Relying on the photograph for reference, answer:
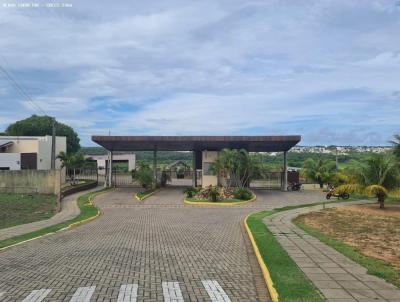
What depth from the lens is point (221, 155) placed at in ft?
130

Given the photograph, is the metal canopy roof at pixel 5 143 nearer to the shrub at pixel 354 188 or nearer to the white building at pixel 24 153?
the white building at pixel 24 153

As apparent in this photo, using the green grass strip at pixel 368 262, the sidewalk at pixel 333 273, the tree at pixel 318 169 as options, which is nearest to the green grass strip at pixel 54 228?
the sidewalk at pixel 333 273

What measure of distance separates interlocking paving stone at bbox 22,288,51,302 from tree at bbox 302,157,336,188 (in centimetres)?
4100

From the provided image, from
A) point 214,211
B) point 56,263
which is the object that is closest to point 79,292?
point 56,263

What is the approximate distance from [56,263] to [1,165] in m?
40.1

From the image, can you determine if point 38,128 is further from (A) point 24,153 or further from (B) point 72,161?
(B) point 72,161

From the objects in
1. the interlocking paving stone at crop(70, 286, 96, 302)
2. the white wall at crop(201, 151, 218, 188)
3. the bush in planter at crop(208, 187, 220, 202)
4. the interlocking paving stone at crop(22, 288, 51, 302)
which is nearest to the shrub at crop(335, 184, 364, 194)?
the bush in planter at crop(208, 187, 220, 202)

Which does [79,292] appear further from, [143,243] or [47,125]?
[47,125]

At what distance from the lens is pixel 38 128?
3140 inches

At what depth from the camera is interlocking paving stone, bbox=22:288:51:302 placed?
8.09m

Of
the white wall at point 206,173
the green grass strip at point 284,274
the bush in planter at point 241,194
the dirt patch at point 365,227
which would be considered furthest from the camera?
the white wall at point 206,173

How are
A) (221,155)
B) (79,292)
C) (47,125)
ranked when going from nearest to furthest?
1. (79,292)
2. (221,155)
3. (47,125)

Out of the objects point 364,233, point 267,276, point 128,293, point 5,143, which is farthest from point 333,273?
point 5,143

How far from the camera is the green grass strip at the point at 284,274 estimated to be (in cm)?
783
